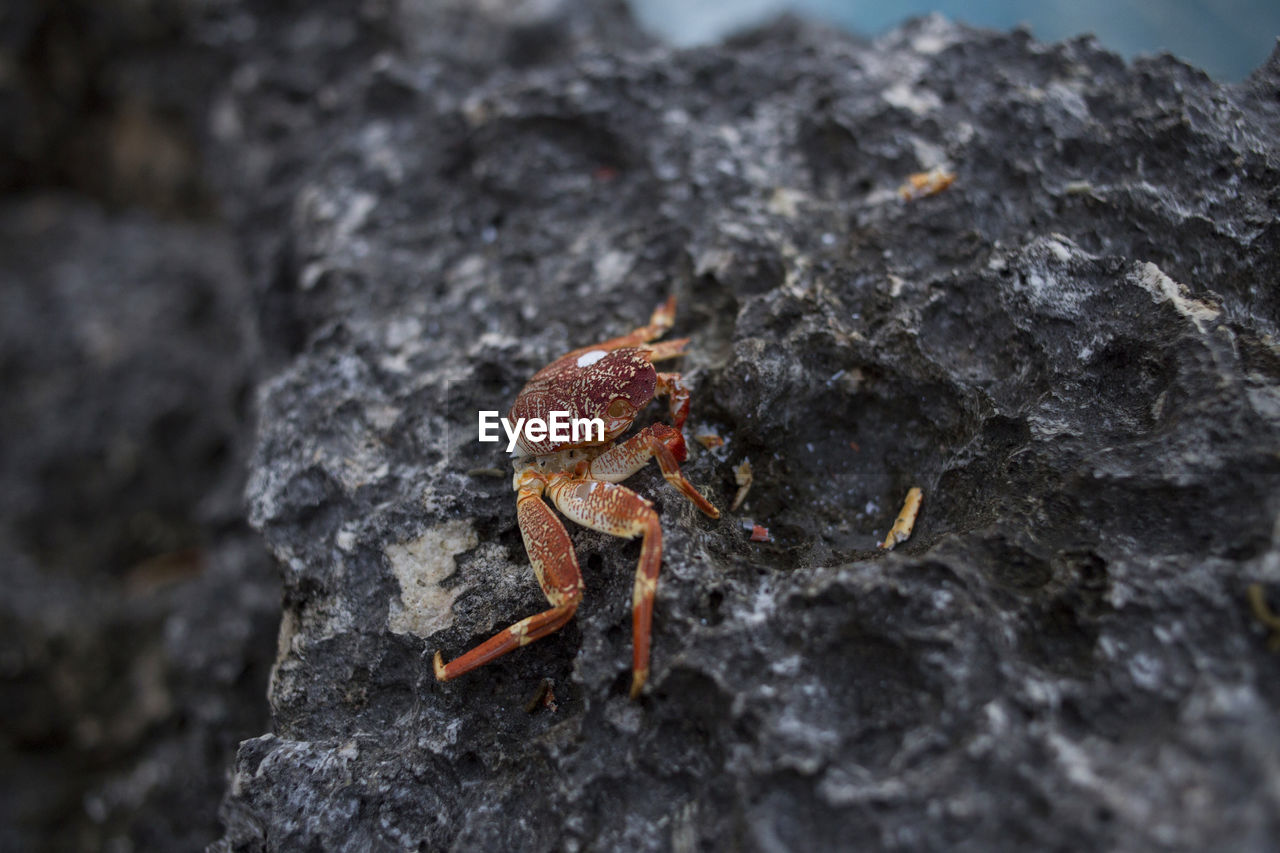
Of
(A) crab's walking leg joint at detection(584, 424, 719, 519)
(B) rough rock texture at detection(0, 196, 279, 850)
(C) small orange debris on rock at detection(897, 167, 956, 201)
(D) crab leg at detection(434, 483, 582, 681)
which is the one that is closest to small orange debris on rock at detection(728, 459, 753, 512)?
(A) crab's walking leg joint at detection(584, 424, 719, 519)

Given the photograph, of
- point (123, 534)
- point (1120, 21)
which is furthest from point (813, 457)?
point (123, 534)

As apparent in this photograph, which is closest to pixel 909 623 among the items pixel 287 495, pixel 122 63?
pixel 287 495

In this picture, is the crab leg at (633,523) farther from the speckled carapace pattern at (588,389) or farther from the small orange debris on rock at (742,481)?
the small orange debris on rock at (742,481)

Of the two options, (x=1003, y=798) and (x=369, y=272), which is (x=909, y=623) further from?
(x=369, y=272)

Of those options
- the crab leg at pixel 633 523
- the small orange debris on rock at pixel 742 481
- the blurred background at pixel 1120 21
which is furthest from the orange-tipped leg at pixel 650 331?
the blurred background at pixel 1120 21

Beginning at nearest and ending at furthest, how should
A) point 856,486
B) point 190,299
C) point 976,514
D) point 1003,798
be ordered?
point 1003,798 → point 976,514 → point 856,486 → point 190,299

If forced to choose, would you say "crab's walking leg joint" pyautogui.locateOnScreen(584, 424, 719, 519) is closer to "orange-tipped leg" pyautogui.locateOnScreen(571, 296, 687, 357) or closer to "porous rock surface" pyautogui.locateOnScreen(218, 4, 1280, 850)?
"porous rock surface" pyautogui.locateOnScreen(218, 4, 1280, 850)

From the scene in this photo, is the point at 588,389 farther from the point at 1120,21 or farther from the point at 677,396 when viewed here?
the point at 1120,21
